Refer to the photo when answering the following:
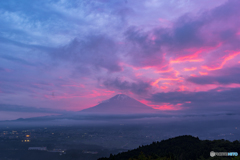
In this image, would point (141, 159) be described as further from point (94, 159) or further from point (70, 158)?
point (70, 158)

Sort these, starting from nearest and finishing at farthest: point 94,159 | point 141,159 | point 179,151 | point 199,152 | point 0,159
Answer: point 141,159, point 199,152, point 179,151, point 94,159, point 0,159

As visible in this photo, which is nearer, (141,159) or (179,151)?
(141,159)

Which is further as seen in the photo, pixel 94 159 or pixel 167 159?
pixel 94 159

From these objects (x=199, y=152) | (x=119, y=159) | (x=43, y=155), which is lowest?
(x=43, y=155)

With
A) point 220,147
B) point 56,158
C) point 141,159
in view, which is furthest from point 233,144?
point 56,158

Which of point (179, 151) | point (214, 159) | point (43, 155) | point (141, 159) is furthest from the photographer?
point (43, 155)

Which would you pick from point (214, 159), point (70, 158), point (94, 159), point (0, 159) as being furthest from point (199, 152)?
point (0, 159)

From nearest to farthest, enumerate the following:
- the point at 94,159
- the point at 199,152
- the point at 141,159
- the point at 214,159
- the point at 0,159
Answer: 1. the point at 141,159
2. the point at 214,159
3. the point at 199,152
4. the point at 94,159
5. the point at 0,159

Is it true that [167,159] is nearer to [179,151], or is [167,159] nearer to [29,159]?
[179,151]

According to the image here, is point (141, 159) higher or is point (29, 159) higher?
point (141, 159)
